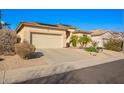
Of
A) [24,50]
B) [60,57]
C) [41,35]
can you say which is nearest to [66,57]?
[60,57]

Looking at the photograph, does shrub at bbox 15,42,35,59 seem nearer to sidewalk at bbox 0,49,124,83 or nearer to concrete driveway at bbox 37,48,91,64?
concrete driveway at bbox 37,48,91,64

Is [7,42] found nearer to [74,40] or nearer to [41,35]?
[41,35]

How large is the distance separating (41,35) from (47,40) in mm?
1139

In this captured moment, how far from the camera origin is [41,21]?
2192 cm

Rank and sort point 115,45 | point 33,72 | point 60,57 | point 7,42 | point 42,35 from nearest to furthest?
point 33,72
point 7,42
point 60,57
point 42,35
point 115,45

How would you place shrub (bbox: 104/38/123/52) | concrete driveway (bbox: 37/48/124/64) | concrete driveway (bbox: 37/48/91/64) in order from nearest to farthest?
concrete driveway (bbox: 37/48/91/64), concrete driveway (bbox: 37/48/124/64), shrub (bbox: 104/38/123/52)

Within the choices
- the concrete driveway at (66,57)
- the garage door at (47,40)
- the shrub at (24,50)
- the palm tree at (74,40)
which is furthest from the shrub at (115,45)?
the shrub at (24,50)

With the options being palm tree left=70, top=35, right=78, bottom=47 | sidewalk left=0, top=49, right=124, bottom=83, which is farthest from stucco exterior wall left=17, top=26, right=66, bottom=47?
sidewalk left=0, top=49, right=124, bottom=83

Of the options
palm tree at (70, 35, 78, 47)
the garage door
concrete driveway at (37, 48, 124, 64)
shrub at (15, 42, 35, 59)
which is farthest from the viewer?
palm tree at (70, 35, 78, 47)

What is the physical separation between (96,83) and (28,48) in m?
6.05

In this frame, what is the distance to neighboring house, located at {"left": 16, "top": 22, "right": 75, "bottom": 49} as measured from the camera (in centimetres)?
1570

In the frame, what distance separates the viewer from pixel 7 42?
35.7 feet
